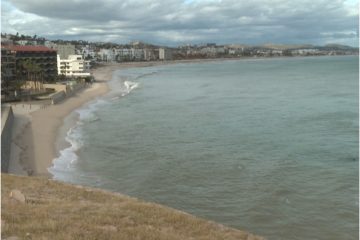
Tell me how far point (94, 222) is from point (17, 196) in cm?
370

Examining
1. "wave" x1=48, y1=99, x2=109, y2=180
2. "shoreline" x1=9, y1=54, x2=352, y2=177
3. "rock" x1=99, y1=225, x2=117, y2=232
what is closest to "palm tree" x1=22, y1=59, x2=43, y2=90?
"shoreline" x1=9, y1=54, x2=352, y2=177

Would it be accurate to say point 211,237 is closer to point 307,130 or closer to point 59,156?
point 59,156

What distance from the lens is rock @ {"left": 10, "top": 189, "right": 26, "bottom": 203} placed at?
1278cm

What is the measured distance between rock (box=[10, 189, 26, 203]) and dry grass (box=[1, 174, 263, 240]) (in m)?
0.13

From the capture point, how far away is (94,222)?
408 inches

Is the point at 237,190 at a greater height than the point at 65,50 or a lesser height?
lesser

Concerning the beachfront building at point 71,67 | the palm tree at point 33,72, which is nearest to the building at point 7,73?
the palm tree at point 33,72

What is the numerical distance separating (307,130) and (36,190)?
935 inches

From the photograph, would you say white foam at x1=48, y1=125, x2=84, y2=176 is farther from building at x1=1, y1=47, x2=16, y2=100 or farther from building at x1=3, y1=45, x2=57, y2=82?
building at x1=3, y1=45, x2=57, y2=82

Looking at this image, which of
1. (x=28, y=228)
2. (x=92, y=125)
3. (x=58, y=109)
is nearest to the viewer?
(x=28, y=228)

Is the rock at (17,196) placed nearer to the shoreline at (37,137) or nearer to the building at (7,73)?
the shoreline at (37,137)

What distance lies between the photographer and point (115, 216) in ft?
36.4

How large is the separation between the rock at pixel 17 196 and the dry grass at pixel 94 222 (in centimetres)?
13

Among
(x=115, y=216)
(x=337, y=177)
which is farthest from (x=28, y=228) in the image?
(x=337, y=177)
